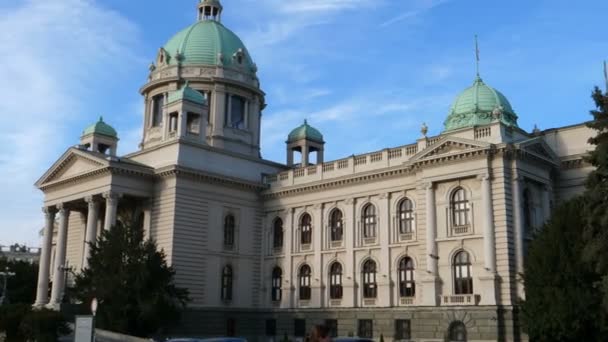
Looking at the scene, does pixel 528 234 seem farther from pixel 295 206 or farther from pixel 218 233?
pixel 218 233

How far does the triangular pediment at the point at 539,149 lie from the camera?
4290cm

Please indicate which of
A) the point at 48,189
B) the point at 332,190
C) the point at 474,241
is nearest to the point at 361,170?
the point at 332,190

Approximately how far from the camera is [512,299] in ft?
132

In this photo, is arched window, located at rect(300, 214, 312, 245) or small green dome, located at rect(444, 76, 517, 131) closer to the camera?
small green dome, located at rect(444, 76, 517, 131)

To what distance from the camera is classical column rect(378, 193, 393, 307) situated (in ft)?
154

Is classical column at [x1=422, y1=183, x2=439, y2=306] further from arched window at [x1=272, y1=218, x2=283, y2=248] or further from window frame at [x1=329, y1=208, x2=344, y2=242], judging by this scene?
arched window at [x1=272, y1=218, x2=283, y2=248]

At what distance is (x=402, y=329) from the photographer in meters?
45.0

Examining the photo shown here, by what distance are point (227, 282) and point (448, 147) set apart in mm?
19910

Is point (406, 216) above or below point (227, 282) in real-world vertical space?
above

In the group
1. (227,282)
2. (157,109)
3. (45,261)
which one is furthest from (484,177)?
(45,261)

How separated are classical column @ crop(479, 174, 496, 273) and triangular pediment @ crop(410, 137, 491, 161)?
1.89 meters

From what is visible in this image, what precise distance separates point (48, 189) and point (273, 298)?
2006cm

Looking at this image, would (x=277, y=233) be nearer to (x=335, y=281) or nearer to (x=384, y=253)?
(x=335, y=281)

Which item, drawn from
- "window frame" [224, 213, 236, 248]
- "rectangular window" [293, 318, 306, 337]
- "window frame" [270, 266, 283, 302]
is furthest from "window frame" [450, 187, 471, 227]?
"window frame" [224, 213, 236, 248]
